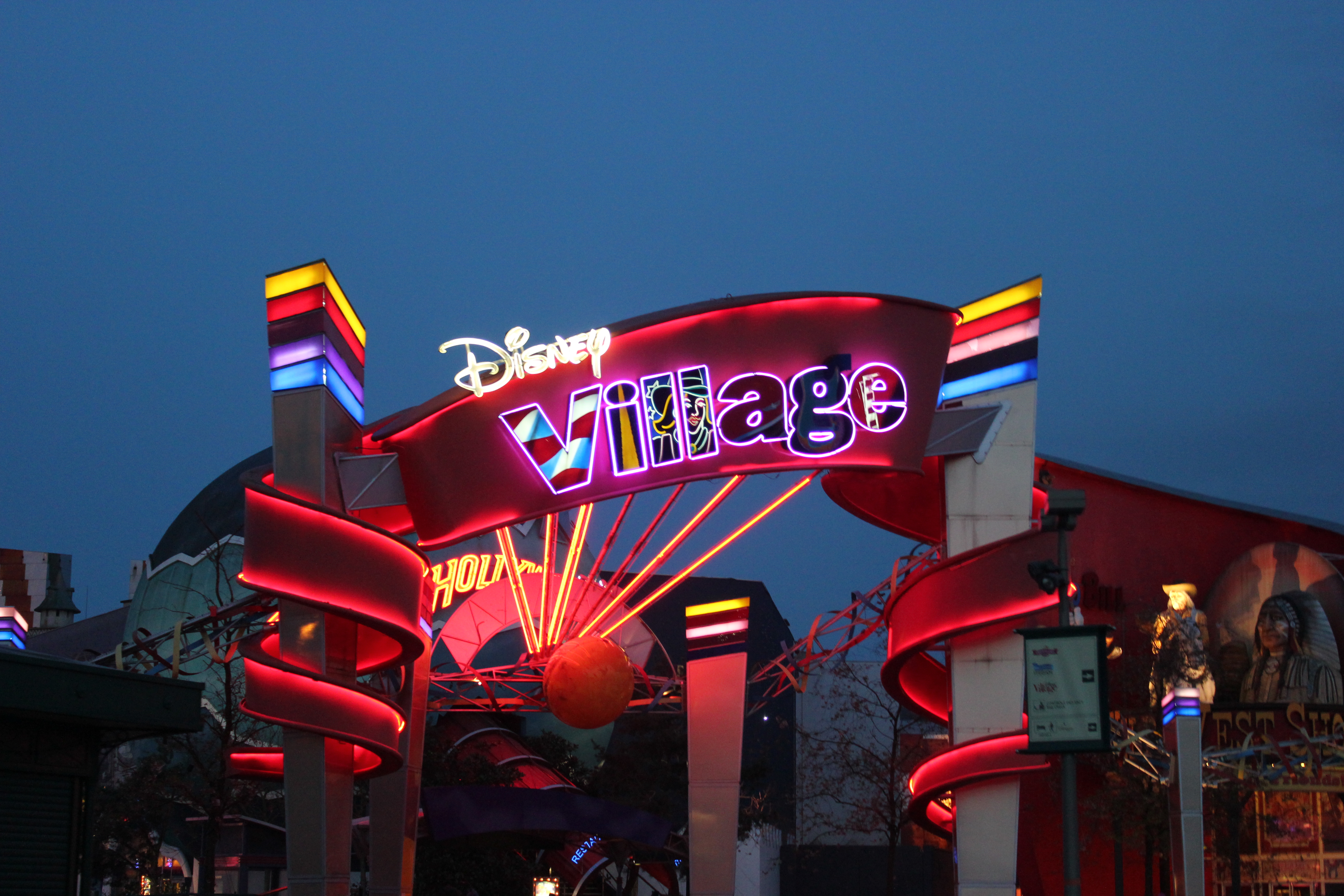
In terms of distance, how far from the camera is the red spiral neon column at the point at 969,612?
19.5 m

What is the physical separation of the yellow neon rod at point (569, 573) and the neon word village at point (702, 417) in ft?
14.1

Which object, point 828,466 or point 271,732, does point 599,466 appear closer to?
point 828,466

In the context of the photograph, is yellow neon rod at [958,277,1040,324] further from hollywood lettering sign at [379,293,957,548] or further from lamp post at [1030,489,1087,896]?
lamp post at [1030,489,1087,896]

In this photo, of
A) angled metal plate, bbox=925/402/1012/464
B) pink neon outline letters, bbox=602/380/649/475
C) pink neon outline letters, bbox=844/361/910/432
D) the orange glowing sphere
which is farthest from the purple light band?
angled metal plate, bbox=925/402/1012/464

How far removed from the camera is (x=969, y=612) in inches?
784

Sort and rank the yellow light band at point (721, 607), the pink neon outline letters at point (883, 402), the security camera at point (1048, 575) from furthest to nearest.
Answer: the yellow light band at point (721, 607)
the pink neon outline letters at point (883, 402)
the security camera at point (1048, 575)

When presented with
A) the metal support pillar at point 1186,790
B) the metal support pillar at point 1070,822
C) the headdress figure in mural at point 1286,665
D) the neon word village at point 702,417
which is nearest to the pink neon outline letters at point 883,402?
the neon word village at point 702,417

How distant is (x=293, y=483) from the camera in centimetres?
2003

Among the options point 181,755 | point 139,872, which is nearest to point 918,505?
point 139,872

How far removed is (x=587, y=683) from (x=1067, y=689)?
46.1 ft

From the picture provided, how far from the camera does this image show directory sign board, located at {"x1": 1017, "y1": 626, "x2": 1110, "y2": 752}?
45.3ft

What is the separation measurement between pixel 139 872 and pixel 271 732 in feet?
22.8

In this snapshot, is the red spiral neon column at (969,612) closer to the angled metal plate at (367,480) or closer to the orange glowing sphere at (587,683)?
the orange glowing sphere at (587,683)

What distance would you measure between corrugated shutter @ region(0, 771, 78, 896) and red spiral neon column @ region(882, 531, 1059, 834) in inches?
457
